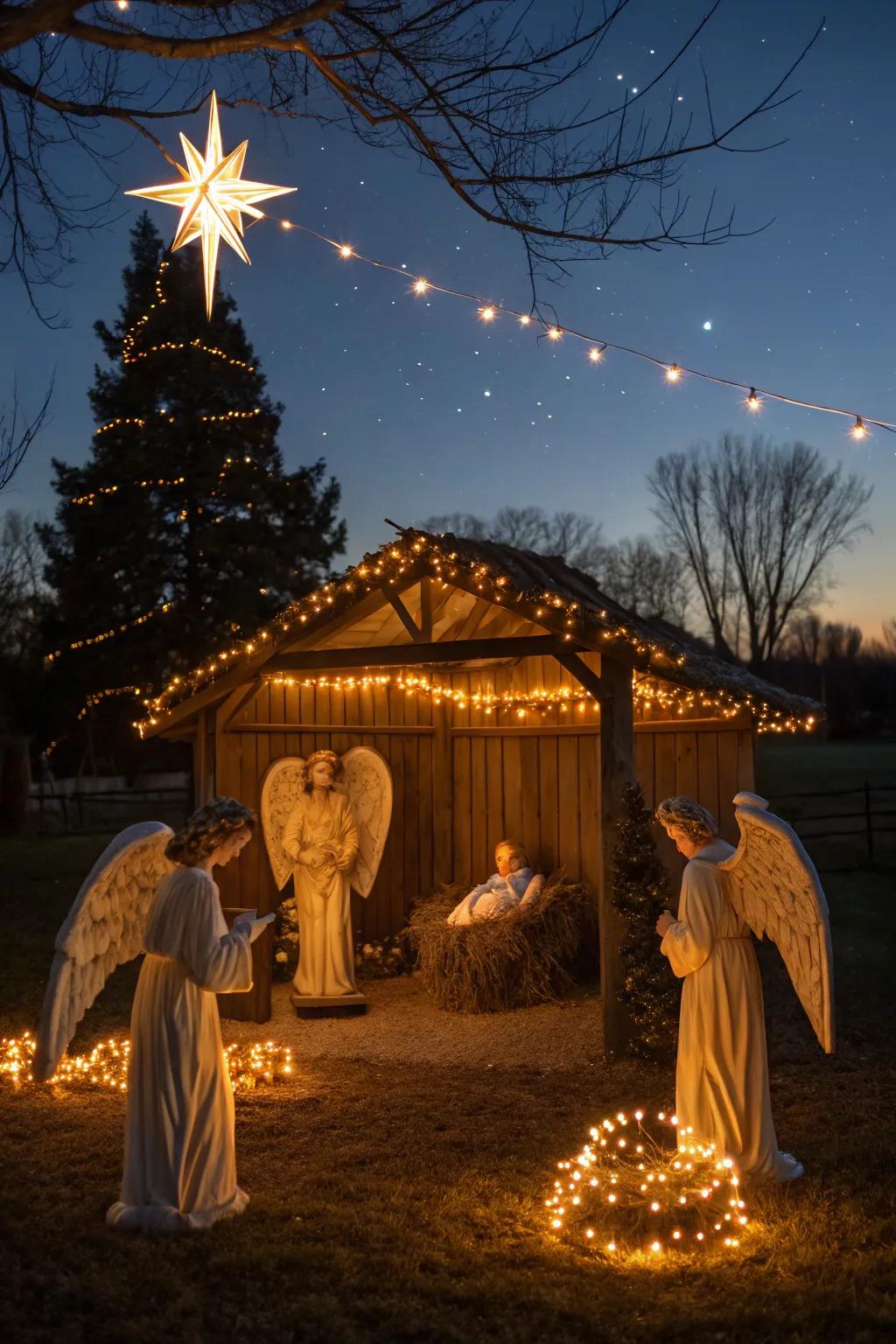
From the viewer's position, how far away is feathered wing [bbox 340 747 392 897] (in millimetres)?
10891

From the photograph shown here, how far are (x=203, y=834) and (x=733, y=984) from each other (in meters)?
2.57

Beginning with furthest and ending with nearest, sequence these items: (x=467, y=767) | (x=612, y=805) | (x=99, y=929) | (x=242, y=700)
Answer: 1. (x=467, y=767)
2. (x=242, y=700)
3. (x=612, y=805)
4. (x=99, y=929)

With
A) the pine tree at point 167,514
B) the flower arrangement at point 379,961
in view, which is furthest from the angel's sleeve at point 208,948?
the pine tree at point 167,514

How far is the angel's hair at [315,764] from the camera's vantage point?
34.6 feet

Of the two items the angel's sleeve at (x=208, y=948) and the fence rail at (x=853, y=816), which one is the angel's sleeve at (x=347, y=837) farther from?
the fence rail at (x=853, y=816)

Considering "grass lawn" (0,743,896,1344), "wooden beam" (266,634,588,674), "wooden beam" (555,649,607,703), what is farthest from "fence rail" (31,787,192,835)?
"grass lawn" (0,743,896,1344)

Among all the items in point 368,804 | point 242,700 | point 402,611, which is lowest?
point 368,804

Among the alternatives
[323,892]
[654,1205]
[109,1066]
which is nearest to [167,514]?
[323,892]

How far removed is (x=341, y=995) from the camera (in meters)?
10.3

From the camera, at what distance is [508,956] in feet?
33.8

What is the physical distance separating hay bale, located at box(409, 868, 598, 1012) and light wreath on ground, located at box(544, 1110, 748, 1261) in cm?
439

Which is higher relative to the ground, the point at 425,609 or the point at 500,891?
the point at 425,609

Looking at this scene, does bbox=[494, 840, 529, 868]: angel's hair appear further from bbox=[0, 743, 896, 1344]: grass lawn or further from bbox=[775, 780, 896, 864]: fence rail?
bbox=[775, 780, 896, 864]: fence rail

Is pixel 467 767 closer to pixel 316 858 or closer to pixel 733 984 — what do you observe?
pixel 316 858
